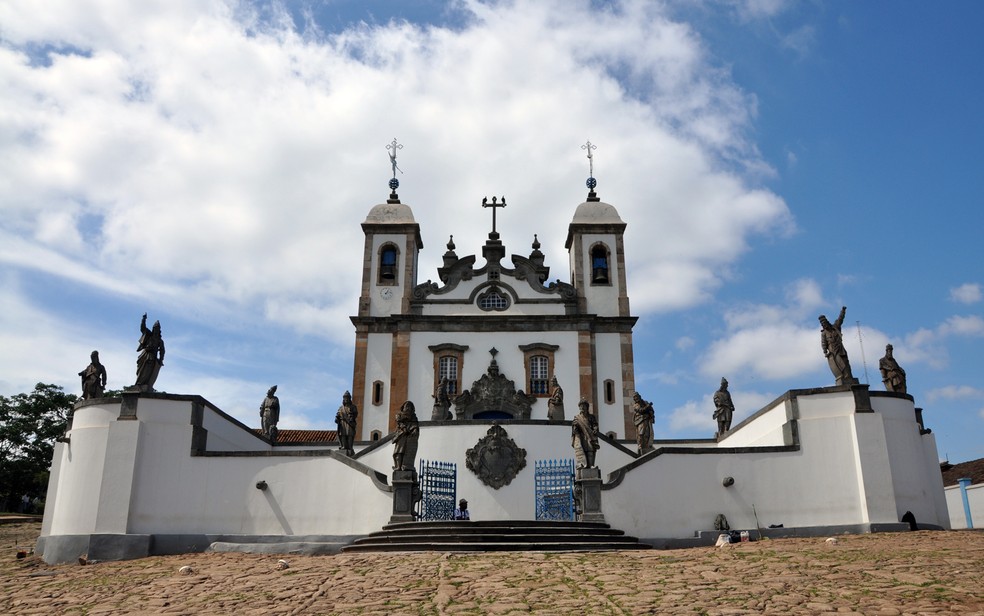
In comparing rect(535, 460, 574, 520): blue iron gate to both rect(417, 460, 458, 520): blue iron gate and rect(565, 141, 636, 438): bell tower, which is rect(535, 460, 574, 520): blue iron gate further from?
rect(565, 141, 636, 438): bell tower

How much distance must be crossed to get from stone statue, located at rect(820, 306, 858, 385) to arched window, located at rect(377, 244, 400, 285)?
63.2 ft

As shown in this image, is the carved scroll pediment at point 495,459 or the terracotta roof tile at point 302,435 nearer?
the carved scroll pediment at point 495,459

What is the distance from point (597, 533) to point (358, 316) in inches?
744

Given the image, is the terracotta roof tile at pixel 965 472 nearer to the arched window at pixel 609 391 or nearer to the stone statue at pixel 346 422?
the arched window at pixel 609 391

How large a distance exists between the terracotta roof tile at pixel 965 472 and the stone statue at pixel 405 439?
22.6 m

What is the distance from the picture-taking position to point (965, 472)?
32.5 meters

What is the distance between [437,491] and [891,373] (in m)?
11.5

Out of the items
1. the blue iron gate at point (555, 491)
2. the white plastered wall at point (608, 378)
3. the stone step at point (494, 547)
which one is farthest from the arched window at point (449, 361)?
the stone step at point (494, 547)

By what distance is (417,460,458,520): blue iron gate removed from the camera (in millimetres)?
19547

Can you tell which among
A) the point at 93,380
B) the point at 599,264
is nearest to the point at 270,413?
the point at 93,380

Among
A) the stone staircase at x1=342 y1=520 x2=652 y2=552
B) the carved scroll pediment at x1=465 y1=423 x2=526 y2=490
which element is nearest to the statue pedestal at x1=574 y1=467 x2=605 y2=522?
the stone staircase at x1=342 y1=520 x2=652 y2=552

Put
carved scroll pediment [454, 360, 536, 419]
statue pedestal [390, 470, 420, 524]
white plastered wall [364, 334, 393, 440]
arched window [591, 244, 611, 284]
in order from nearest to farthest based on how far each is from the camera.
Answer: statue pedestal [390, 470, 420, 524], carved scroll pediment [454, 360, 536, 419], white plastered wall [364, 334, 393, 440], arched window [591, 244, 611, 284]

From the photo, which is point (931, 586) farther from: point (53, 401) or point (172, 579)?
point (53, 401)

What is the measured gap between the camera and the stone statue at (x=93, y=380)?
20.4 metres
